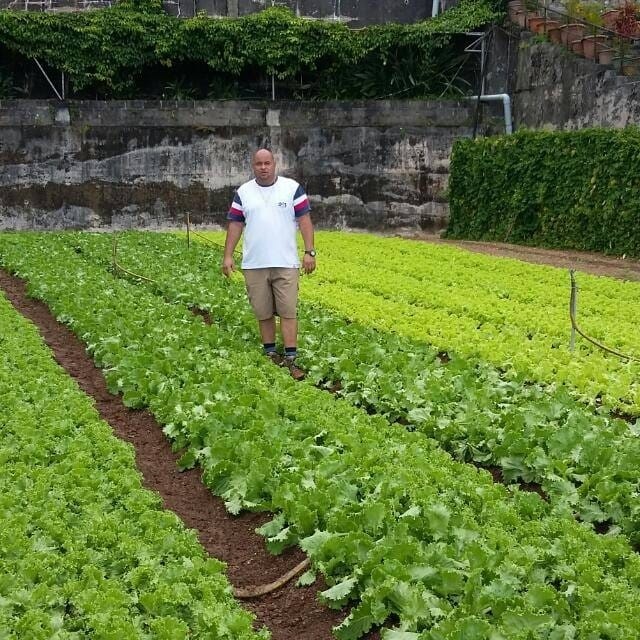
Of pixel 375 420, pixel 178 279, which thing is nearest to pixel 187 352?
pixel 375 420

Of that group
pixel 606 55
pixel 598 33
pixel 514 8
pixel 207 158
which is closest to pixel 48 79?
pixel 207 158

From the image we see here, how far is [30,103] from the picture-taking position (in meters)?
28.8

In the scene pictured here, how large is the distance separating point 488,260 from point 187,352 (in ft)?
34.8

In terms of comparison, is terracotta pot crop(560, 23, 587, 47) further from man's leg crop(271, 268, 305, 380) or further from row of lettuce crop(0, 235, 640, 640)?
row of lettuce crop(0, 235, 640, 640)

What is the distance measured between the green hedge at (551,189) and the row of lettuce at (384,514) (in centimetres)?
1395

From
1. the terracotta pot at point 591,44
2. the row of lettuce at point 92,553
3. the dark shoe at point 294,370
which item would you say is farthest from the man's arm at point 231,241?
the terracotta pot at point 591,44

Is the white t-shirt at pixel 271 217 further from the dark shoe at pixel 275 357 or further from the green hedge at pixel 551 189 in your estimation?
the green hedge at pixel 551 189

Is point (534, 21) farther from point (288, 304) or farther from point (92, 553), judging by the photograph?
point (92, 553)

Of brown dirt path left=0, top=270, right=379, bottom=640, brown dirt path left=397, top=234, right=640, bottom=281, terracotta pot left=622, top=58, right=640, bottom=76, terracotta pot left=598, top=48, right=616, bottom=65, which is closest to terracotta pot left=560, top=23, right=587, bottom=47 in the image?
terracotta pot left=598, top=48, right=616, bottom=65

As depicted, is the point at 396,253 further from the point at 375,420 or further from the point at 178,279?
the point at 375,420

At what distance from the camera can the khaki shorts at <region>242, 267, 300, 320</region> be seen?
998 centimetres

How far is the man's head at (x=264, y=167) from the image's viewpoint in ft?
31.4

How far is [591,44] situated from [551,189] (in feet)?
15.0

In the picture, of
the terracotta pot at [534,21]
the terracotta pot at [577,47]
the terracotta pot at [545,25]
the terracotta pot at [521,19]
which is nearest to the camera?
the terracotta pot at [577,47]
